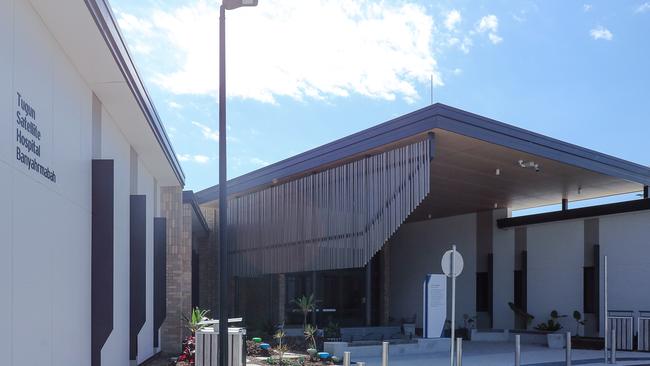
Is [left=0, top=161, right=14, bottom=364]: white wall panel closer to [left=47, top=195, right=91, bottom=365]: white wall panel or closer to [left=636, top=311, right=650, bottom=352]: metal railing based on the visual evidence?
[left=47, top=195, right=91, bottom=365]: white wall panel

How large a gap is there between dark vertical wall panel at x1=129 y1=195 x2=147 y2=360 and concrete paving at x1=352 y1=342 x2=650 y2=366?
606 centimetres

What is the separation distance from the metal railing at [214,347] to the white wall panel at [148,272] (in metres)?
4.82

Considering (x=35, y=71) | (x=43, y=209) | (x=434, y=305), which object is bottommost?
(x=434, y=305)

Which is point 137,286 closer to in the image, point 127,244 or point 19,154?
point 127,244

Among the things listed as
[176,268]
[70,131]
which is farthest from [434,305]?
[176,268]

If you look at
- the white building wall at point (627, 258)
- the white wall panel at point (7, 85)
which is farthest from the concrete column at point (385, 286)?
the white wall panel at point (7, 85)

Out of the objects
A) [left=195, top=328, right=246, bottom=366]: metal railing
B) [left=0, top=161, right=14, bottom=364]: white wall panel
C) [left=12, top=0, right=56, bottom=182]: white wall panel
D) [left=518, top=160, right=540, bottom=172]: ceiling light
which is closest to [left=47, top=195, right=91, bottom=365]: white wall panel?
[left=12, top=0, right=56, bottom=182]: white wall panel

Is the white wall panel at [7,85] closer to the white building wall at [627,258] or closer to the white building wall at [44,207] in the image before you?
the white building wall at [44,207]

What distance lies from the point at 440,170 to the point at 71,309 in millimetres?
14815

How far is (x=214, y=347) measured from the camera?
459 inches

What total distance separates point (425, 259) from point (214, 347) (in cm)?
2257

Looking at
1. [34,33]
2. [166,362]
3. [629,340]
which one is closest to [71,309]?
[34,33]

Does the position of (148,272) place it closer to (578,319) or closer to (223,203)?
(223,203)

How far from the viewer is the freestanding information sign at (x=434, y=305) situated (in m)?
12.7
